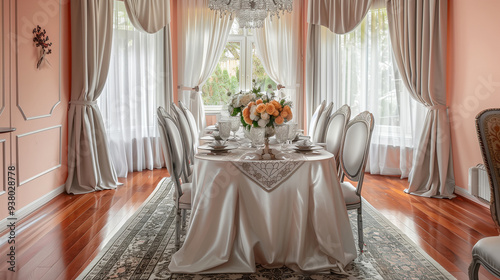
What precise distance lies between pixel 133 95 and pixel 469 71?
4.29 metres

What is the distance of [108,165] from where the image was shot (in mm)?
5492

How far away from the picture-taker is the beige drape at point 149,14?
6098mm

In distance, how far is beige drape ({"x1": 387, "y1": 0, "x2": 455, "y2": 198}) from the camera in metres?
5.21

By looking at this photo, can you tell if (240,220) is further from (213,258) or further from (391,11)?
(391,11)

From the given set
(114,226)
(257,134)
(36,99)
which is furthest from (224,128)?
(36,99)

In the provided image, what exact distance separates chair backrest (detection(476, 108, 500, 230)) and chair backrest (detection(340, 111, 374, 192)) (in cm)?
100

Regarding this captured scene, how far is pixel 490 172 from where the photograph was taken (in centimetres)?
217

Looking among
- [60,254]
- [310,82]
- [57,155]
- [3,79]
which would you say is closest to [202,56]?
[310,82]

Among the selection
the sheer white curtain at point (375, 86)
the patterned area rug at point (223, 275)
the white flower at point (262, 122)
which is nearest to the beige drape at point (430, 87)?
the sheer white curtain at point (375, 86)

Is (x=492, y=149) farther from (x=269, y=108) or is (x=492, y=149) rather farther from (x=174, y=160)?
(x=174, y=160)

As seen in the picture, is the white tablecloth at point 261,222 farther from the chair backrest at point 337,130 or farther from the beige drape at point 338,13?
the beige drape at point 338,13

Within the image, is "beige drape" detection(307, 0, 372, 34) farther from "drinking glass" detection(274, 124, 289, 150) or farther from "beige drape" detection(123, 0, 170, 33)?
"drinking glass" detection(274, 124, 289, 150)

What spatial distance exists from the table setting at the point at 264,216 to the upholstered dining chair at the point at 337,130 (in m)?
0.96
